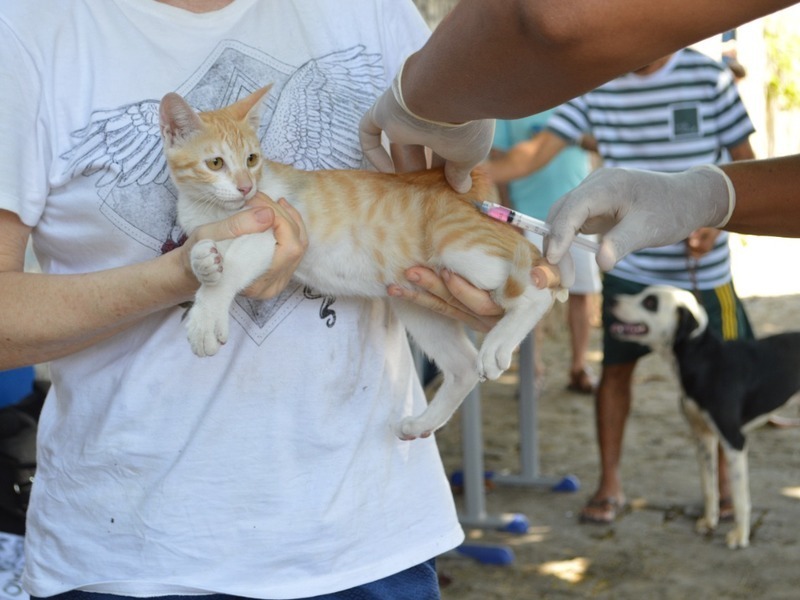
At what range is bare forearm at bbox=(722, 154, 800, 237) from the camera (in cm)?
149

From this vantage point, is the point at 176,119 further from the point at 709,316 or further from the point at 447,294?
the point at 709,316

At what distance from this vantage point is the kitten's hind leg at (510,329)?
1.53 m

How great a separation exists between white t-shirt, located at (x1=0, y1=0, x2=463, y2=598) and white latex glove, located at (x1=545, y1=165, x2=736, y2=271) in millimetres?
355

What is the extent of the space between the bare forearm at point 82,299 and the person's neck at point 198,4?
385mm

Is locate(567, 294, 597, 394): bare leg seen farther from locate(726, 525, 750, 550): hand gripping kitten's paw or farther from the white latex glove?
the white latex glove

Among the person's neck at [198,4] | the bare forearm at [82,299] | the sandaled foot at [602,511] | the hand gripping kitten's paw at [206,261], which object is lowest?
A: the sandaled foot at [602,511]

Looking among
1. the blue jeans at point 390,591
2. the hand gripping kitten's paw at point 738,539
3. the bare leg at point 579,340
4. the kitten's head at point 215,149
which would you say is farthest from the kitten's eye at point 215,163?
the bare leg at point 579,340

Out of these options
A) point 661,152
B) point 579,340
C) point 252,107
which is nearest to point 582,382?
point 579,340

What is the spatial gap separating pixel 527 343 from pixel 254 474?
3129 millimetres

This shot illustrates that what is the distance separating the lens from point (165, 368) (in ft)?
4.28

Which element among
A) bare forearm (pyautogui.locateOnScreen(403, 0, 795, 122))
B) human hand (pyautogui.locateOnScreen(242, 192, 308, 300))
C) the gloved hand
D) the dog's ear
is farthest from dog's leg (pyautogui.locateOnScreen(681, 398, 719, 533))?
bare forearm (pyautogui.locateOnScreen(403, 0, 795, 122))

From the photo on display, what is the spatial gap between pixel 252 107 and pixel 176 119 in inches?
4.7

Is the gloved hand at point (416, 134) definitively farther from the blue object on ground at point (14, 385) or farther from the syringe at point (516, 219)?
the blue object on ground at point (14, 385)

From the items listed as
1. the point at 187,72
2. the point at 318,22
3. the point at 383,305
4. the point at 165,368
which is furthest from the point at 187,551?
the point at 318,22
